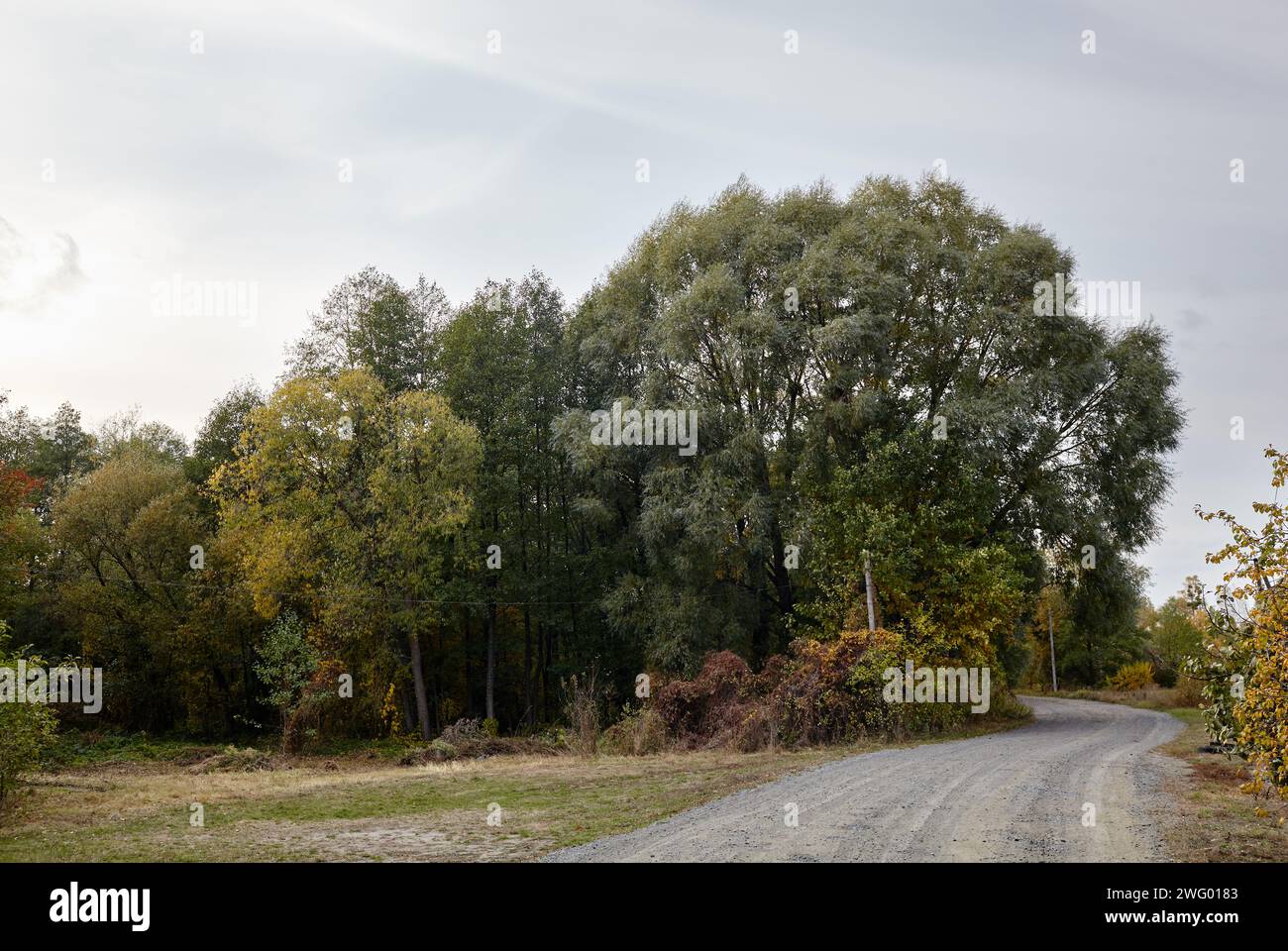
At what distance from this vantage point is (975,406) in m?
26.6

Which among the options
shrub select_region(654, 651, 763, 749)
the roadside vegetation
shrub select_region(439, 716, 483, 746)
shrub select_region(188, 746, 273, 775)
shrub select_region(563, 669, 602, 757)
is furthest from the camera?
shrub select_region(439, 716, 483, 746)

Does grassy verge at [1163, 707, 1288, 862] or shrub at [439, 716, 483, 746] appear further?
shrub at [439, 716, 483, 746]

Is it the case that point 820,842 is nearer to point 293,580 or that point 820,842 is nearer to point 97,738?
point 293,580

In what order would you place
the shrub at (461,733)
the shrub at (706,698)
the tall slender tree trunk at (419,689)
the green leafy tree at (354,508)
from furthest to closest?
the tall slender tree trunk at (419,689) < the green leafy tree at (354,508) < the shrub at (461,733) < the shrub at (706,698)

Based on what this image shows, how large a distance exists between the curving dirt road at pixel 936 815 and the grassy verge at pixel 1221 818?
30 centimetres

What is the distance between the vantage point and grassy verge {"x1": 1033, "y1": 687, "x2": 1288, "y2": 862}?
9.20m

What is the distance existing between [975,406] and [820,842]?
1922 centimetres

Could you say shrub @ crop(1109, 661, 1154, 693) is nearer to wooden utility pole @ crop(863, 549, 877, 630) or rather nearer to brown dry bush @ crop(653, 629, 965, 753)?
brown dry bush @ crop(653, 629, 965, 753)

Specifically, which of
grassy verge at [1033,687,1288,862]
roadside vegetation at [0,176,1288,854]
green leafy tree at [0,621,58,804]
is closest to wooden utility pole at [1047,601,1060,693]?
roadside vegetation at [0,176,1288,854]

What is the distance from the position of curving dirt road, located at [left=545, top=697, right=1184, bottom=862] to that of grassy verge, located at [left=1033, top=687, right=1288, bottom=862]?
0.30 m

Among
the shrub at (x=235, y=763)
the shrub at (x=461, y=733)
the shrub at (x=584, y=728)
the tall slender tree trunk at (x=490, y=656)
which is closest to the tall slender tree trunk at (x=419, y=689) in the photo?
the tall slender tree trunk at (x=490, y=656)

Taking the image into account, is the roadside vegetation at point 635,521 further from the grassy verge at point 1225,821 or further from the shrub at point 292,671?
the grassy verge at point 1225,821

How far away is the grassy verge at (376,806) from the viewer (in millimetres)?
10906

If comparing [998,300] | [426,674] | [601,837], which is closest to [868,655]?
[998,300]
